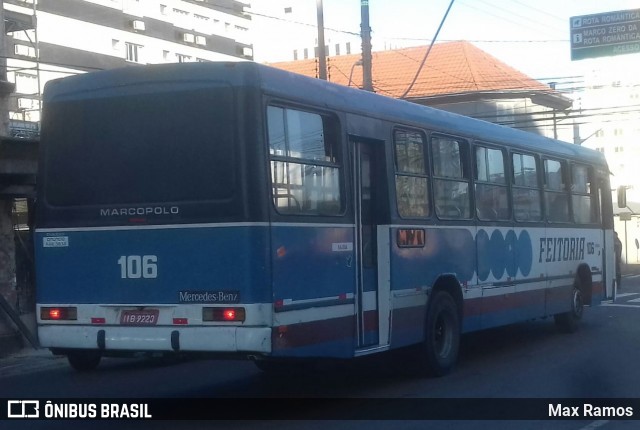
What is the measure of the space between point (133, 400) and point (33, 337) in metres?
6.78

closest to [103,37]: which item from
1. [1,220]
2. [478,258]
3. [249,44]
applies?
[249,44]

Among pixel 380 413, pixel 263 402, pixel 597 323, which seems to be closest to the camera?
pixel 380 413

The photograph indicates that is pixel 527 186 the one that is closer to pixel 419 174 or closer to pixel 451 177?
pixel 451 177

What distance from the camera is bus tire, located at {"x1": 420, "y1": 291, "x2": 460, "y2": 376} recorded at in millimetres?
12117

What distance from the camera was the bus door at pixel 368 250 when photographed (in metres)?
10.6

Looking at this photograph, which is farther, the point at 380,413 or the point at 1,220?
the point at 1,220

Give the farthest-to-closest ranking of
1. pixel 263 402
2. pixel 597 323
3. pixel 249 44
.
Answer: pixel 249 44
pixel 597 323
pixel 263 402

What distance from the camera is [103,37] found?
198 ft

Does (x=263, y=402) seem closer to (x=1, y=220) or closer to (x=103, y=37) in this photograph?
(x=1, y=220)

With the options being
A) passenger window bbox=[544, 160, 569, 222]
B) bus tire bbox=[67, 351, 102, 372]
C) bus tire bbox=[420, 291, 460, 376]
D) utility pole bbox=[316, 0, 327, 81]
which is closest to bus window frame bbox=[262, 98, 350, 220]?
bus tire bbox=[420, 291, 460, 376]

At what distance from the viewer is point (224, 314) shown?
896cm

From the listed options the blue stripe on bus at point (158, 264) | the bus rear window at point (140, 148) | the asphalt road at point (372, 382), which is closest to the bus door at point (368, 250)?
the asphalt road at point (372, 382)

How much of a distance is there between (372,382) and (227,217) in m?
4.04

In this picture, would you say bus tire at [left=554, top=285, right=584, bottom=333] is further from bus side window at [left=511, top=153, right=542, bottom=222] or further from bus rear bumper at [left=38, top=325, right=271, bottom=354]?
bus rear bumper at [left=38, top=325, right=271, bottom=354]
